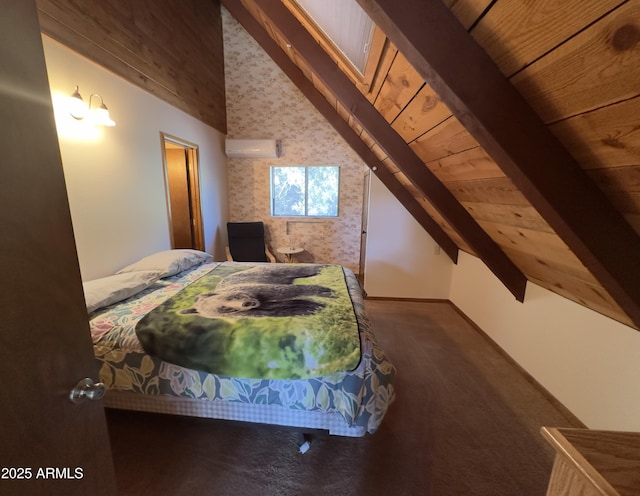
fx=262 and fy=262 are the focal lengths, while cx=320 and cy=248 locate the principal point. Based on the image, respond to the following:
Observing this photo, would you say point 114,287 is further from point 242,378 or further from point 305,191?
point 305,191

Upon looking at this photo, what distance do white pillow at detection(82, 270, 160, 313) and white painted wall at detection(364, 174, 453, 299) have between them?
7.95 ft

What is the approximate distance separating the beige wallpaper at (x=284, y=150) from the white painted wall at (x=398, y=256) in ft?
3.78

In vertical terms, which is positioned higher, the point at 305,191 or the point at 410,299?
the point at 305,191

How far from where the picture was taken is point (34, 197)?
0.57 m

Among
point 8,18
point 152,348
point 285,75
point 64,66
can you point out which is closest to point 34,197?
point 8,18

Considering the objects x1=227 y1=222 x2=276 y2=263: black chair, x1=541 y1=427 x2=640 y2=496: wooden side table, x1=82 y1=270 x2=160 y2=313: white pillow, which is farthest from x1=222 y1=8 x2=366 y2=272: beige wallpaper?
x1=541 y1=427 x2=640 y2=496: wooden side table

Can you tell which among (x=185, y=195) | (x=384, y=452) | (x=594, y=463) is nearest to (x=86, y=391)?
(x=594, y=463)

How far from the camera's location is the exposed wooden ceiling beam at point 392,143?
196cm

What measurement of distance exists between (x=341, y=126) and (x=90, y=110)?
2.63 meters

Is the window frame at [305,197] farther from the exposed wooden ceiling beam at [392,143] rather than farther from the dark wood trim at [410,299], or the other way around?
the exposed wooden ceiling beam at [392,143]

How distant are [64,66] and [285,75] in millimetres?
3028

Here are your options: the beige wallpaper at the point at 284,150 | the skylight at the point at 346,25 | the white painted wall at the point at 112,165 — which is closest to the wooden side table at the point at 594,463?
the skylight at the point at 346,25

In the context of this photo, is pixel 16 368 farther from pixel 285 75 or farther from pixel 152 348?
pixel 285 75

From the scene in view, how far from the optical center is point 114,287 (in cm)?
170
